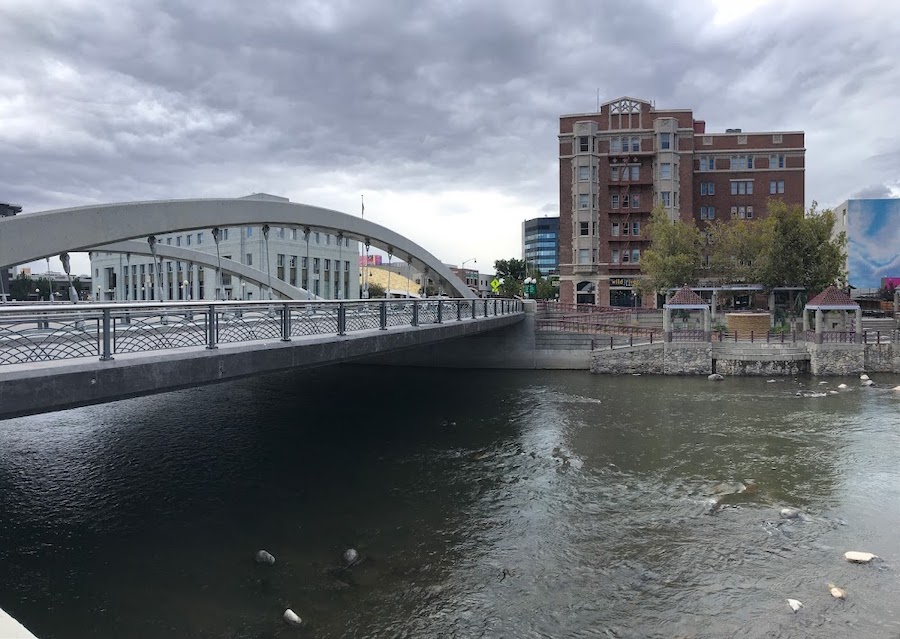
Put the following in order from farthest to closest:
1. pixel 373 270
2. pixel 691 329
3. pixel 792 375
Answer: pixel 373 270, pixel 691 329, pixel 792 375

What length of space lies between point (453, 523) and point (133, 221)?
9447 millimetres

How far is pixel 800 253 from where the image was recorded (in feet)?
128

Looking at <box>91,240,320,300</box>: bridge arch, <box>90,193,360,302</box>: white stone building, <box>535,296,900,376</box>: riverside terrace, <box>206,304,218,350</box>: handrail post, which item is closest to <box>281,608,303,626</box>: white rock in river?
<box>206,304,218,350</box>: handrail post

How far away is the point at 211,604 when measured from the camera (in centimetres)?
859

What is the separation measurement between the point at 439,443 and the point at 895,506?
11231mm

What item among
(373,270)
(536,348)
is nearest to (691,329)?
(536,348)

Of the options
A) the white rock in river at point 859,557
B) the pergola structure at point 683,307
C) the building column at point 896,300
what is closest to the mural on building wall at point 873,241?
the building column at point 896,300

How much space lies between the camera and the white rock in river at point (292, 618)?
8.09m

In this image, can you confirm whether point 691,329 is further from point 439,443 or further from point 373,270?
point 373,270

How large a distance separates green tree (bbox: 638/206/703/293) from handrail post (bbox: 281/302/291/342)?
3764 cm

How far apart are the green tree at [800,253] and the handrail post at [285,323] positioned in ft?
122

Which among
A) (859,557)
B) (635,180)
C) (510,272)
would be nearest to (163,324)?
(859,557)

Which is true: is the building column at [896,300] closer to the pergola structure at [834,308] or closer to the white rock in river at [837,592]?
the pergola structure at [834,308]

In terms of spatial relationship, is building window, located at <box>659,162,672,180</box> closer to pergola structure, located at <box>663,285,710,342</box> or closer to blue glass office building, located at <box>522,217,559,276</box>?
pergola structure, located at <box>663,285,710,342</box>
